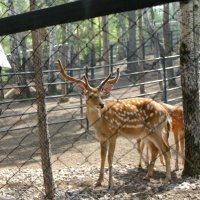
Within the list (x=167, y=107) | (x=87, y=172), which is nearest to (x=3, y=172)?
(x=87, y=172)

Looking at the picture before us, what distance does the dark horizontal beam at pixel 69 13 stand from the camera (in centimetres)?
209

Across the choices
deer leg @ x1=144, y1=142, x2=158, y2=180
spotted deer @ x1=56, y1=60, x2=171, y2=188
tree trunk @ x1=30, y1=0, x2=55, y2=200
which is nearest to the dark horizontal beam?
tree trunk @ x1=30, y1=0, x2=55, y2=200

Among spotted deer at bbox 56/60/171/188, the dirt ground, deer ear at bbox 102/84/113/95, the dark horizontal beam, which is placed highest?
the dark horizontal beam

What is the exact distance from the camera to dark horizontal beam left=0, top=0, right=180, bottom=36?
2088 millimetres

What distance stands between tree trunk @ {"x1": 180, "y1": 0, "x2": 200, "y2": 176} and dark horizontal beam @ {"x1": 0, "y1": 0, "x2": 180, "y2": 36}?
286 cm

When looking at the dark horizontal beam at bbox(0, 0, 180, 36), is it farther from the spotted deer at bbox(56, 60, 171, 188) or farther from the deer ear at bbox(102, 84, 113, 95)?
the spotted deer at bbox(56, 60, 171, 188)

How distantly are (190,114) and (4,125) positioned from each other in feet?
26.9

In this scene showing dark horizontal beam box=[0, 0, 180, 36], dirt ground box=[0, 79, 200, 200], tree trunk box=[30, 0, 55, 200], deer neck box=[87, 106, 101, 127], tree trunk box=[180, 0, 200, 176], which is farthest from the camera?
deer neck box=[87, 106, 101, 127]

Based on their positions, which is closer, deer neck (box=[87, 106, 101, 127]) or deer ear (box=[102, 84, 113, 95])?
deer ear (box=[102, 84, 113, 95])

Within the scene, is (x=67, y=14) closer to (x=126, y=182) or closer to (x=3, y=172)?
(x=126, y=182)

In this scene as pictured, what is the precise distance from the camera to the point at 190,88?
5422 mm

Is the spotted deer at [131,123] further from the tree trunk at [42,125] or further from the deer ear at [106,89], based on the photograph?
the tree trunk at [42,125]

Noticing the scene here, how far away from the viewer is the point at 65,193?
5953mm

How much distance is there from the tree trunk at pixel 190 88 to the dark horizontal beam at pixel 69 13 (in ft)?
9.37
